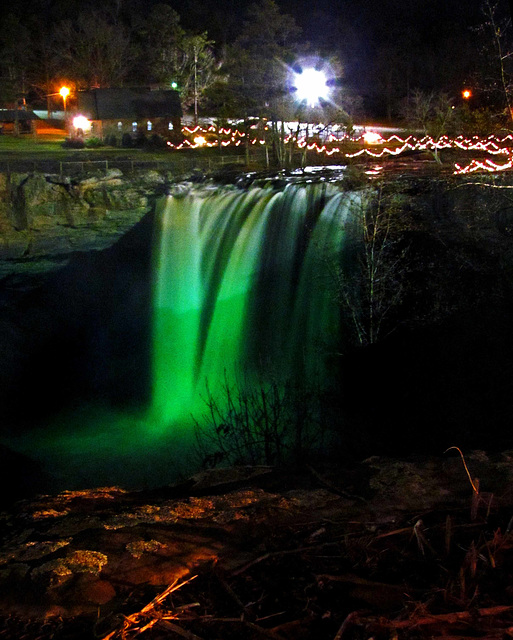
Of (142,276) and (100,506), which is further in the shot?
(142,276)

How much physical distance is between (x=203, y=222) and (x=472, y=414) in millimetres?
10182

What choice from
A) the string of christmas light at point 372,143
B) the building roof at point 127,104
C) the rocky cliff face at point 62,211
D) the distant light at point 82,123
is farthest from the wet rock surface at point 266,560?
the distant light at point 82,123

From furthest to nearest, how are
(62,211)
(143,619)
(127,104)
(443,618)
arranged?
1. (127,104)
2. (62,211)
3. (143,619)
4. (443,618)

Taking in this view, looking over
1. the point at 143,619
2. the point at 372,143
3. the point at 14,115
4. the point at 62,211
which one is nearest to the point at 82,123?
the point at 14,115

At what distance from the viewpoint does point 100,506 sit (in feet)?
15.1

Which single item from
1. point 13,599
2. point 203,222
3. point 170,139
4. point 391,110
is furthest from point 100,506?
point 391,110

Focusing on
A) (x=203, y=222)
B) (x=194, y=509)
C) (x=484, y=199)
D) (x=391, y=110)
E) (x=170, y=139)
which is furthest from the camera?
(x=391, y=110)

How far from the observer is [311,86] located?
1075 inches

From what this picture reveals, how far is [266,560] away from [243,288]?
507 inches

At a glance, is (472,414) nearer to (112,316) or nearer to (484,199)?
(484,199)

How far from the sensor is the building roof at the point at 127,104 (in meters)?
41.8

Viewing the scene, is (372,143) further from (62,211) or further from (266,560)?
(266,560)

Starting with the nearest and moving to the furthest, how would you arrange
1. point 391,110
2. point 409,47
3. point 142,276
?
point 142,276
point 391,110
point 409,47

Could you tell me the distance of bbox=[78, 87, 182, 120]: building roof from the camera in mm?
41844
